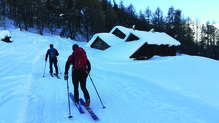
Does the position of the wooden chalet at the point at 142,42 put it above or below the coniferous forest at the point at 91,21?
below

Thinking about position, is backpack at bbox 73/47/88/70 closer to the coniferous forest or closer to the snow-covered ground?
the snow-covered ground

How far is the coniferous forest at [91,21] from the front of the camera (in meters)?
44.9

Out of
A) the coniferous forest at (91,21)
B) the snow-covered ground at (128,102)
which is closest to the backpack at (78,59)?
the snow-covered ground at (128,102)

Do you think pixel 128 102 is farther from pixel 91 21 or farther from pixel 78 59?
pixel 91 21

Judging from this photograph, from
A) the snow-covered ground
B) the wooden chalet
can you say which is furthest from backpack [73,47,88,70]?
the wooden chalet

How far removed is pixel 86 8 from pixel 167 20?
33.8 meters

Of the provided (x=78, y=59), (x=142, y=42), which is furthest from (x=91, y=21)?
(x=78, y=59)

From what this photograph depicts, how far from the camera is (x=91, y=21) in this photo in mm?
43875

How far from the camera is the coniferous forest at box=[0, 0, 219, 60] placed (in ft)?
147

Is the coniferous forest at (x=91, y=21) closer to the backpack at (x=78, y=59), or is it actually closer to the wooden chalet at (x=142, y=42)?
the wooden chalet at (x=142, y=42)

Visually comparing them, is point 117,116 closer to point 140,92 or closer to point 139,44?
point 140,92

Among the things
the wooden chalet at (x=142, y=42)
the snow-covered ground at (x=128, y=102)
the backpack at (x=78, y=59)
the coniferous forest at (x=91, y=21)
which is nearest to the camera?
the snow-covered ground at (x=128, y=102)

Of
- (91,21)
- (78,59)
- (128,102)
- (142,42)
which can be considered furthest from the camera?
(91,21)

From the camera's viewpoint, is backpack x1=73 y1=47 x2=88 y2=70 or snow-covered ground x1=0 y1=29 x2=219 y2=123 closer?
snow-covered ground x1=0 y1=29 x2=219 y2=123
